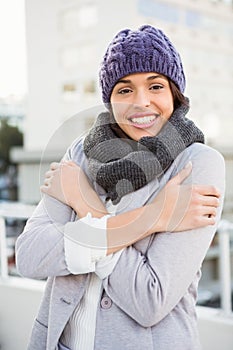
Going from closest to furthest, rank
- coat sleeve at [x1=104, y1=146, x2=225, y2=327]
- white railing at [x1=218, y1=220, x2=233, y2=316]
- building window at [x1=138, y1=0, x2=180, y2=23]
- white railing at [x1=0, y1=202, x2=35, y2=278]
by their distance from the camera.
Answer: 1. coat sleeve at [x1=104, y1=146, x2=225, y2=327]
2. white railing at [x1=218, y1=220, x2=233, y2=316]
3. white railing at [x1=0, y1=202, x2=35, y2=278]
4. building window at [x1=138, y1=0, x2=180, y2=23]

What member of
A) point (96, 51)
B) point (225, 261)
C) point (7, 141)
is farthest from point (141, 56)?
point (7, 141)

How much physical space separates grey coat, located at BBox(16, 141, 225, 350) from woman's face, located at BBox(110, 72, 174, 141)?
7 cm

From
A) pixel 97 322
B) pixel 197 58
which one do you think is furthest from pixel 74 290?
pixel 197 58

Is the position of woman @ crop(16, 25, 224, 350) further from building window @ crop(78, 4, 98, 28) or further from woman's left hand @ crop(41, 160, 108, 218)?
building window @ crop(78, 4, 98, 28)

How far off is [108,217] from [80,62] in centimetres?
1944

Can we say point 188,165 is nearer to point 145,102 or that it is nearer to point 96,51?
point 145,102

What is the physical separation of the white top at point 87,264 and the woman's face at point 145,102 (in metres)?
0.16

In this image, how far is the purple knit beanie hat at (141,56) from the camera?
834 millimetres

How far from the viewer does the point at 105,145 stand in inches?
34.4

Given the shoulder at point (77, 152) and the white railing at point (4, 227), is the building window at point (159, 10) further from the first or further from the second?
the shoulder at point (77, 152)

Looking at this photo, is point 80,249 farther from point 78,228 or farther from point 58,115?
point 58,115

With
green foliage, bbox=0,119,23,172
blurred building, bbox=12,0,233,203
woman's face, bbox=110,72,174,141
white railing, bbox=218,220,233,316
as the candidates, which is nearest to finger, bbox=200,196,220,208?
woman's face, bbox=110,72,174,141

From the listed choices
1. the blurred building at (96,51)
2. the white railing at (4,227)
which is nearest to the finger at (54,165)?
the white railing at (4,227)

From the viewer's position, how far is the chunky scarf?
2.66 ft
